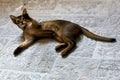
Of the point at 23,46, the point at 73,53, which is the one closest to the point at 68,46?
the point at 73,53

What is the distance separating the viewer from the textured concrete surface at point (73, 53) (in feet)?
5.65

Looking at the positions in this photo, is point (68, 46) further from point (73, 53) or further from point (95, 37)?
point (95, 37)

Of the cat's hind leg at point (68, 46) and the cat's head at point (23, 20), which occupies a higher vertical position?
the cat's head at point (23, 20)

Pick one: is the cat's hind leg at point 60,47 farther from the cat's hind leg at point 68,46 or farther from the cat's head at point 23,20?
the cat's head at point 23,20

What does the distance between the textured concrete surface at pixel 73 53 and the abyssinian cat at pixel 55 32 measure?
0.04 m

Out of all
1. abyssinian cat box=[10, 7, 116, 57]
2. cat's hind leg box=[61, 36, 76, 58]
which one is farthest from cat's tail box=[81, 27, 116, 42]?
cat's hind leg box=[61, 36, 76, 58]

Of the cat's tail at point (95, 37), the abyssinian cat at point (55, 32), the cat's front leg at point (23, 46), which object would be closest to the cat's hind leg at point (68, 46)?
the abyssinian cat at point (55, 32)

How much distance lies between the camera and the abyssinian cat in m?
1.91

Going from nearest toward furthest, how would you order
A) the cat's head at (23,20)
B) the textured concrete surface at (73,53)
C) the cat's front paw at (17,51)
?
1. the textured concrete surface at (73,53)
2. the cat's front paw at (17,51)
3. the cat's head at (23,20)

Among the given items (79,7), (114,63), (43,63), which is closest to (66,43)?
(43,63)

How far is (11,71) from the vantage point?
1.86m

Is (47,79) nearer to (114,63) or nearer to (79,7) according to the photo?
(114,63)

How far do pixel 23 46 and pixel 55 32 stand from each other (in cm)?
28

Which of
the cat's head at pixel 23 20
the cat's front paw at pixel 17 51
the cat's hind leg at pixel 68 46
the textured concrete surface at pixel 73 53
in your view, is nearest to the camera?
the textured concrete surface at pixel 73 53
